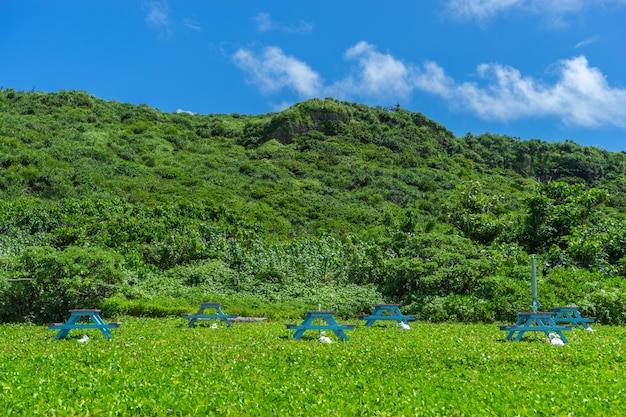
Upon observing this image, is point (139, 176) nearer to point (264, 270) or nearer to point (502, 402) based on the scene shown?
point (264, 270)

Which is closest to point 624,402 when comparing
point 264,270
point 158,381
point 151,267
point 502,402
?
point 502,402

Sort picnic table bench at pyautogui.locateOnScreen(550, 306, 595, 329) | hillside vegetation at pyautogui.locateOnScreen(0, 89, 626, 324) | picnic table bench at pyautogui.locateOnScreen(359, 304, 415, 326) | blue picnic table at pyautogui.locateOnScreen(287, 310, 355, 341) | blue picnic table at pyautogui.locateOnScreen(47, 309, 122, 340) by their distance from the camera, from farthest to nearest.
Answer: hillside vegetation at pyautogui.locateOnScreen(0, 89, 626, 324) < picnic table bench at pyautogui.locateOnScreen(359, 304, 415, 326) < picnic table bench at pyautogui.locateOnScreen(550, 306, 595, 329) < blue picnic table at pyautogui.locateOnScreen(287, 310, 355, 341) < blue picnic table at pyautogui.locateOnScreen(47, 309, 122, 340)

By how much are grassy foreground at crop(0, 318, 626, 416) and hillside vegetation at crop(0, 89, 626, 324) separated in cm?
492

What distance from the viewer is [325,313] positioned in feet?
37.8

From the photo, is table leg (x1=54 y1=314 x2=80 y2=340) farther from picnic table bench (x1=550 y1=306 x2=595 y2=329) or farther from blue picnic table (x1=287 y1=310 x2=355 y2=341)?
picnic table bench (x1=550 y1=306 x2=595 y2=329)

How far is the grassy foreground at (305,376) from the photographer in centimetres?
581

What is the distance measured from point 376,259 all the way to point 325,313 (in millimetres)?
10200

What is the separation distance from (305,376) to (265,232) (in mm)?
24082

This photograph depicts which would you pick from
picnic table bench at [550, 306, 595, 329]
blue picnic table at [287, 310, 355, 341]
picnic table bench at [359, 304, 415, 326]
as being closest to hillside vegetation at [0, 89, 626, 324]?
picnic table bench at [550, 306, 595, 329]

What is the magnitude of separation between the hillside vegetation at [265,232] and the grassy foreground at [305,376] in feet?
16.1

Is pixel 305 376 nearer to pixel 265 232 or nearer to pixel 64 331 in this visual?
pixel 64 331

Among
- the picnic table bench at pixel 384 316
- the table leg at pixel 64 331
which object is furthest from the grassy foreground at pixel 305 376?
the picnic table bench at pixel 384 316

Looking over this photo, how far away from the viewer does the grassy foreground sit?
5.81 m

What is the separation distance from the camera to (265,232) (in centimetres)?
3139
